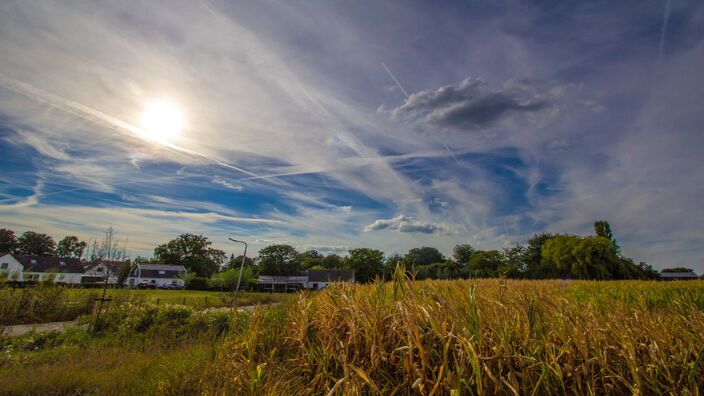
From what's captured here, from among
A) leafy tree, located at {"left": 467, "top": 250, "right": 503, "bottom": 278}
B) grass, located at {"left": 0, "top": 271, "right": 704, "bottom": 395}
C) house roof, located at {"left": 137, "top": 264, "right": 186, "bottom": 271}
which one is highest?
leafy tree, located at {"left": 467, "top": 250, "right": 503, "bottom": 278}

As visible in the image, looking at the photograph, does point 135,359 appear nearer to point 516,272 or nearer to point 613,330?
point 613,330

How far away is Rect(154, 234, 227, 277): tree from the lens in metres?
83.3

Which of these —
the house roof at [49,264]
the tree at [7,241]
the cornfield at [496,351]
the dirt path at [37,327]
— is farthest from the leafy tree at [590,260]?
the tree at [7,241]

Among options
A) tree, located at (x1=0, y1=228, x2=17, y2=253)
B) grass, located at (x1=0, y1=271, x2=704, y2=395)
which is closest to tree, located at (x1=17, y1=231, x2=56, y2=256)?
tree, located at (x1=0, y1=228, x2=17, y2=253)

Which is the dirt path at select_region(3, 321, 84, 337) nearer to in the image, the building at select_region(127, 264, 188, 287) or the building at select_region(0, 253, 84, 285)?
the building at select_region(127, 264, 188, 287)

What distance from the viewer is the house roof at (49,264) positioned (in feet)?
214

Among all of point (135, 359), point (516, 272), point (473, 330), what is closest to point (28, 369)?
point (135, 359)

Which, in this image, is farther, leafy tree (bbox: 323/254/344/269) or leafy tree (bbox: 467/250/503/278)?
leafy tree (bbox: 323/254/344/269)

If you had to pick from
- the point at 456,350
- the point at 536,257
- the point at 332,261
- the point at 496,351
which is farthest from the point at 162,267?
the point at 496,351

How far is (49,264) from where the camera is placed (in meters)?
67.5

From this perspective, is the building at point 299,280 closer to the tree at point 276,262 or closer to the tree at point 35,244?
the tree at point 276,262

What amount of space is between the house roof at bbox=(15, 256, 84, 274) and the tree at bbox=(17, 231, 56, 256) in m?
14.2

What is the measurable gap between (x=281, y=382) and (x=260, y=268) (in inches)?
2455

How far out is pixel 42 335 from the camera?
1119 centimetres
